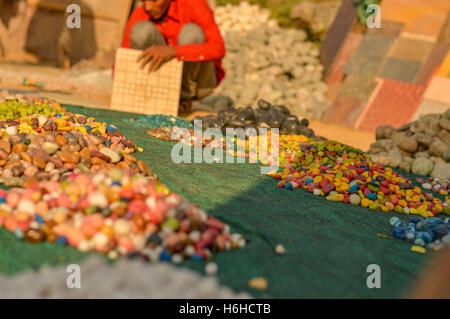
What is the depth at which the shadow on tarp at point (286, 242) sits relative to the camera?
1.41 metres

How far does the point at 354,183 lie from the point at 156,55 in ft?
7.04

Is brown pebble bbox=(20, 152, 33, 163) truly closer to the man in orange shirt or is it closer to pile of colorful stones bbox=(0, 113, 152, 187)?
pile of colorful stones bbox=(0, 113, 152, 187)

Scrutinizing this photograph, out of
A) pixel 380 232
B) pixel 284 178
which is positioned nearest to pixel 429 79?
pixel 284 178

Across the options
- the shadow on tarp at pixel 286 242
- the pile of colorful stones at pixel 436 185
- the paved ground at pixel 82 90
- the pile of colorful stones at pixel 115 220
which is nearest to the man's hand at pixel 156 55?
the paved ground at pixel 82 90

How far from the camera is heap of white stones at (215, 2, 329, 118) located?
593cm

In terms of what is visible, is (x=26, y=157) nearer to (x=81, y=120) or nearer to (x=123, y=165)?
(x=123, y=165)

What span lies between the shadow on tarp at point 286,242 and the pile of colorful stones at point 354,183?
0.09 metres

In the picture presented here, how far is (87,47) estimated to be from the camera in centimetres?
741

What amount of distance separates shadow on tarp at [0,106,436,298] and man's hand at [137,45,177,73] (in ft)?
4.87

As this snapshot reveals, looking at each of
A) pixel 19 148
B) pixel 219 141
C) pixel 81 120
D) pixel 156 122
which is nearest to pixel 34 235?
pixel 19 148

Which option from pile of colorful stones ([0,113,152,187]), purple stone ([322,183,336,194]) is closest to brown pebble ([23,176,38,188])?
pile of colorful stones ([0,113,152,187])

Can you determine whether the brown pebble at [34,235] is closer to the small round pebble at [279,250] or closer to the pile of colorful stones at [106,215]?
the pile of colorful stones at [106,215]
